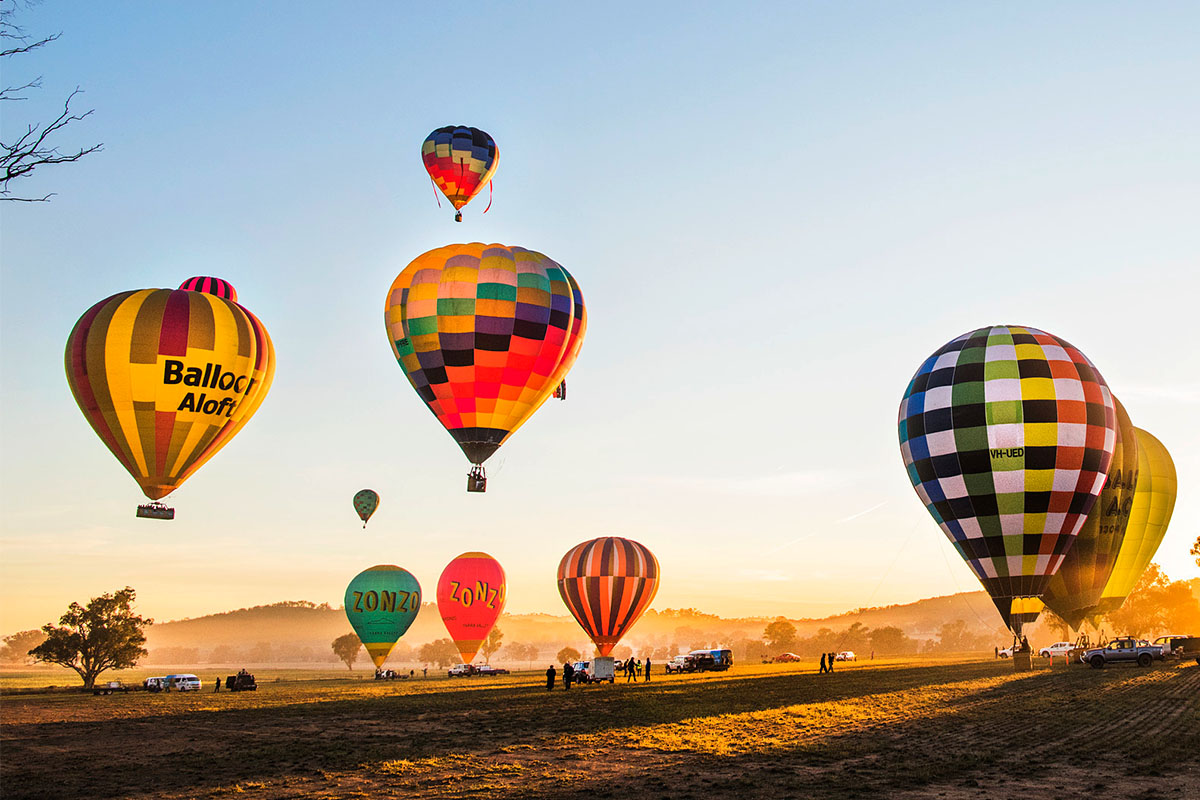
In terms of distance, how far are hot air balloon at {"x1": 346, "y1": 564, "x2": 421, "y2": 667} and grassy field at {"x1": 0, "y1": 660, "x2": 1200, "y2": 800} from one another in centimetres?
3524

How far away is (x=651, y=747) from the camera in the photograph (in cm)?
1889

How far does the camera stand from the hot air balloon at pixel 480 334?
3547 cm

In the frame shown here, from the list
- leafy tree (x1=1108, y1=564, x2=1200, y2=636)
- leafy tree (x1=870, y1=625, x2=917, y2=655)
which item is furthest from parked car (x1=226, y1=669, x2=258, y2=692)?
leafy tree (x1=870, y1=625, x2=917, y2=655)

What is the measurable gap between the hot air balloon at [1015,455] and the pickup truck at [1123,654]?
29.5 feet

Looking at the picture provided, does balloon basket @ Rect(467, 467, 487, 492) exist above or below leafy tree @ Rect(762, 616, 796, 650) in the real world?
above

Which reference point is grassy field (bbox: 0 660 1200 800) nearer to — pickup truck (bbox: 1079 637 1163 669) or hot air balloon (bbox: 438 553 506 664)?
pickup truck (bbox: 1079 637 1163 669)

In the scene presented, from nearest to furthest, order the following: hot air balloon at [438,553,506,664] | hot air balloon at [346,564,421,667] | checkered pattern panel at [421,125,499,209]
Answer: checkered pattern panel at [421,125,499,209] < hot air balloon at [346,564,421,667] < hot air balloon at [438,553,506,664]

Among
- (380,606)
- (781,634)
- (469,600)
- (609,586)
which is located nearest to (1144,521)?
(609,586)

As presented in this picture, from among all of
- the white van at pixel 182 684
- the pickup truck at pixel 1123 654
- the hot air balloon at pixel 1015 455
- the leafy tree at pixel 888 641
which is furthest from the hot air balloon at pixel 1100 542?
the leafy tree at pixel 888 641

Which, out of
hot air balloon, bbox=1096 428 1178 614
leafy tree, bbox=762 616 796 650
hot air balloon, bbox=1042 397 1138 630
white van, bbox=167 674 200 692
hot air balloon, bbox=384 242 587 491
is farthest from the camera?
leafy tree, bbox=762 616 796 650

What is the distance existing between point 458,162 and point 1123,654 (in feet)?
127

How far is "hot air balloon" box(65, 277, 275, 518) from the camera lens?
33.0m

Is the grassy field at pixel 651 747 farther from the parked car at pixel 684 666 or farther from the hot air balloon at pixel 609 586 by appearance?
the parked car at pixel 684 666


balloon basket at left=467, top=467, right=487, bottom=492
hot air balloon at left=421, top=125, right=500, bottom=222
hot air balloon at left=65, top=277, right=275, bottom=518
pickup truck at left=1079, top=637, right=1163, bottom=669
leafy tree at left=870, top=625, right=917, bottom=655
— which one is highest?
hot air balloon at left=421, top=125, right=500, bottom=222
